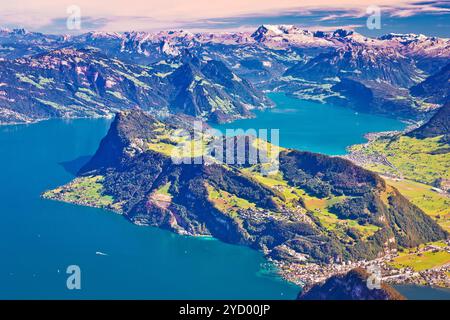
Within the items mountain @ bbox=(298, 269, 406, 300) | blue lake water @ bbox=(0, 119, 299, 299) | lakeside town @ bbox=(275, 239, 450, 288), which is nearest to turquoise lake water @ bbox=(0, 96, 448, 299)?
blue lake water @ bbox=(0, 119, 299, 299)

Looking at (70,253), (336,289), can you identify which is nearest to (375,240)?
(336,289)

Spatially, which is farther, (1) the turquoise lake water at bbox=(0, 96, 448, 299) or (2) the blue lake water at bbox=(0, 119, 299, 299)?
(2) the blue lake water at bbox=(0, 119, 299, 299)

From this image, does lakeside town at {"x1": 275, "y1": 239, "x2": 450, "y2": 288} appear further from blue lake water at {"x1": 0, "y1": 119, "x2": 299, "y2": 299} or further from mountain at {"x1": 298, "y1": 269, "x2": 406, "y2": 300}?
mountain at {"x1": 298, "y1": 269, "x2": 406, "y2": 300}

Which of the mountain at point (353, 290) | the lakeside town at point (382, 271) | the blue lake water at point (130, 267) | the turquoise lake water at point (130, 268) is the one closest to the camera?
the mountain at point (353, 290)

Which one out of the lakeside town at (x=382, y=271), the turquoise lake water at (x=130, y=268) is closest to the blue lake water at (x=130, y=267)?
the turquoise lake water at (x=130, y=268)

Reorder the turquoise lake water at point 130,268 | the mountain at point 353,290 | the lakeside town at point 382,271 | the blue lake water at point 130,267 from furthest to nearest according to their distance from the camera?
the lakeside town at point 382,271
the blue lake water at point 130,267
the turquoise lake water at point 130,268
the mountain at point 353,290

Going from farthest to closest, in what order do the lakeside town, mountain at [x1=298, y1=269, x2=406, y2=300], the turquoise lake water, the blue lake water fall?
1. the lakeside town
2. the blue lake water
3. the turquoise lake water
4. mountain at [x1=298, y1=269, x2=406, y2=300]

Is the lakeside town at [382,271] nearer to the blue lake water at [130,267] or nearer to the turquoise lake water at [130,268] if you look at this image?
the turquoise lake water at [130,268]

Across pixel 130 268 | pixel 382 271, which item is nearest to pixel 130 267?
pixel 130 268
